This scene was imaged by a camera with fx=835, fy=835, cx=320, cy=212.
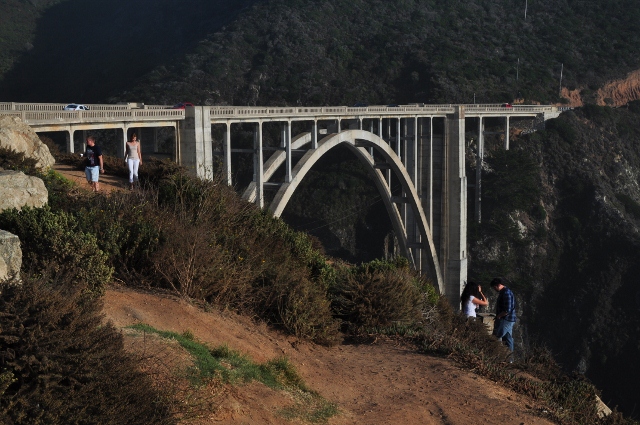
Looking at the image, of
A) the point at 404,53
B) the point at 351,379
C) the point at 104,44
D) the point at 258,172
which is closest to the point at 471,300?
the point at 351,379

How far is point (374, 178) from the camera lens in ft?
115

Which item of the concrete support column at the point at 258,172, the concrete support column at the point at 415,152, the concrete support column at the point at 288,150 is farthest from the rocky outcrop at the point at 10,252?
the concrete support column at the point at 415,152

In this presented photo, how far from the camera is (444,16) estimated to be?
7425 centimetres

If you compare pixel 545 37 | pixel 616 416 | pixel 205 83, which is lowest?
pixel 616 416

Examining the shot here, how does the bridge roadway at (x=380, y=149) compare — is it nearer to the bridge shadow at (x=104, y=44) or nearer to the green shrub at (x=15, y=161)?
the green shrub at (x=15, y=161)

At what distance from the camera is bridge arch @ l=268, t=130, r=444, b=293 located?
2478 centimetres

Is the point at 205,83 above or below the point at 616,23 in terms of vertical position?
below

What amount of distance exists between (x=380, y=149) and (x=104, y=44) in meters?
52.0

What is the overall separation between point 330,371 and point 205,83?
5193 centimetres

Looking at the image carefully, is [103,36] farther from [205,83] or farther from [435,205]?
[435,205]

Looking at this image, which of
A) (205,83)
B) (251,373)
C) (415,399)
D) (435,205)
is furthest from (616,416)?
(205,83)

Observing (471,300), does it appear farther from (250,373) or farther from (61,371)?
(61,371)

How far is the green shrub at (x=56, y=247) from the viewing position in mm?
9195

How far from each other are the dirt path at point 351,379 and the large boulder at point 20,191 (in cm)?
158
